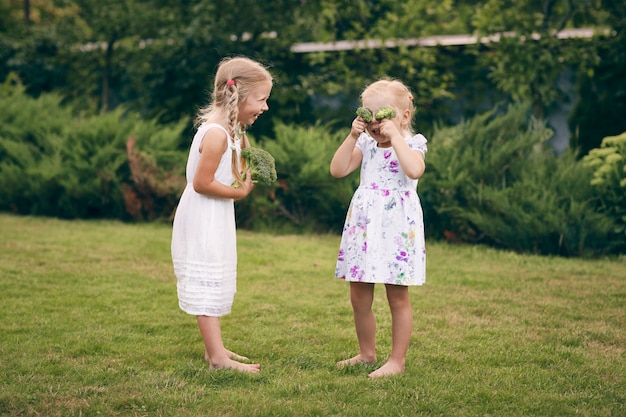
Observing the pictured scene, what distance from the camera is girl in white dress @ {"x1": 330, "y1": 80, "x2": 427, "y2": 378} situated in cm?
405

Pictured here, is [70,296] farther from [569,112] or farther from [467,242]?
[569,112]

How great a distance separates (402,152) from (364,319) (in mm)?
938

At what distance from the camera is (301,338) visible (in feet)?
16.2

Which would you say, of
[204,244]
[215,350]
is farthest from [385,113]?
[215,350]

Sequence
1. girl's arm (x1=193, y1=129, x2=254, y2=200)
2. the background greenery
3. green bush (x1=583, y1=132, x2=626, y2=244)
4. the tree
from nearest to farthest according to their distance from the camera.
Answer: girl's arm (x1=193, y1=129, x2=254, y2=200) → green bush (x1=583, y1=132, x2=626, y2=244) → the background greenery → the tree

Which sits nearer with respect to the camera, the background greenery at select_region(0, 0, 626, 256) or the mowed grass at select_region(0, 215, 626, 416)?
the mowed grass at select_region(0, 215, 626, 416)

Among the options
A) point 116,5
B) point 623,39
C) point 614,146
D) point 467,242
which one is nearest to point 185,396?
point 467,242

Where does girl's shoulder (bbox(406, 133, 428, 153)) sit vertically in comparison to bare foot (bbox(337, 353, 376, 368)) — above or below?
above

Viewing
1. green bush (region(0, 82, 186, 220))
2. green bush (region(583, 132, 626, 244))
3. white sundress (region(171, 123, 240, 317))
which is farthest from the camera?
green bush (region(0, 82, 186, 220))

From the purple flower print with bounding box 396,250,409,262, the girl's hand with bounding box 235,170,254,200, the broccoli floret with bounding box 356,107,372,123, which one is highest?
the broccoli floret with bounding box 356,107,372,123

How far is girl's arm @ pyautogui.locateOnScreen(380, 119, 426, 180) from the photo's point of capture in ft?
13.0

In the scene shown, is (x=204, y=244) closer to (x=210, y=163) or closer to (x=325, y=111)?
(x=210, y=163)

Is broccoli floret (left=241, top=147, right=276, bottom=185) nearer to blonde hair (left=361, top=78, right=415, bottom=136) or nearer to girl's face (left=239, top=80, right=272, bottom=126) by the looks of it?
girl's face (left=239, top=80, right=272, bottom=126)

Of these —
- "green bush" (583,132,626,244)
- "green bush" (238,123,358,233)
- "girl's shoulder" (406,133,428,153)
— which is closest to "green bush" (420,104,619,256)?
"green bush" (583,132,626,244)
